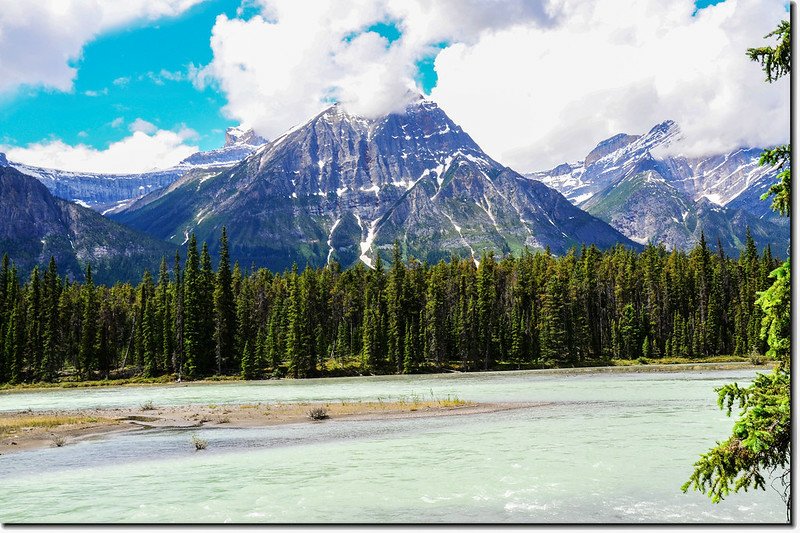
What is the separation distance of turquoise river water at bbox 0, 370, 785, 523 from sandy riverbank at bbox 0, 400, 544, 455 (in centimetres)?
280

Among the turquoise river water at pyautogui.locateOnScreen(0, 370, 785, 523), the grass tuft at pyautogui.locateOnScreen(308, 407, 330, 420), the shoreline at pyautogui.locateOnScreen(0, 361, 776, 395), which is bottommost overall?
the shoreline at pyautogui.locateOnScreen(0, 361, 776, 395)

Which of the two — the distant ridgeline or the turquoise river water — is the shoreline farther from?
the turquoise river water

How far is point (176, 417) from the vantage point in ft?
153

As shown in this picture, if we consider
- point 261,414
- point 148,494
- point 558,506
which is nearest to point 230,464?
point 148,494

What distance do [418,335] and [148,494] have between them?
97842mm

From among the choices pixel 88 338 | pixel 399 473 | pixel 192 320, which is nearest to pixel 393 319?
pixel 192 320

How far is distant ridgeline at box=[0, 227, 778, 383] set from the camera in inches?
4311

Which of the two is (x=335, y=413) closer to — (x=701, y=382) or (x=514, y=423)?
(x=514, y=423)

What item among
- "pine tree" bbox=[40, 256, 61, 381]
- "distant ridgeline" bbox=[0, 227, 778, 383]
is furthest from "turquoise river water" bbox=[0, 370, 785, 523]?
"pine tree" bbox=[40, 256, 61, 381]

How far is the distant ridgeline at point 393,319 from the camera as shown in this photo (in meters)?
110

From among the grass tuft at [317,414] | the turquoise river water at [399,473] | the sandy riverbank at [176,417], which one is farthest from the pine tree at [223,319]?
the turquoise river water at [399,473]

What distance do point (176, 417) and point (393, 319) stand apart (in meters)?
70.0

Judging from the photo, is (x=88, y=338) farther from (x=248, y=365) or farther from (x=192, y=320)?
(x=248, y=365)

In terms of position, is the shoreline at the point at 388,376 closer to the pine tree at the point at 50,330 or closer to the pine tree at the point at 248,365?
the pine tree at the point at 248,365
